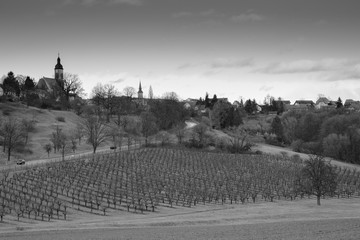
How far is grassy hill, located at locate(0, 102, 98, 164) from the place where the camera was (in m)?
64.6

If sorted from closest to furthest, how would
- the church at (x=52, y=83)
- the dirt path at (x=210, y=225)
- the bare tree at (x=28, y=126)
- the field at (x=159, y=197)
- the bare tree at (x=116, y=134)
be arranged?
the dirt path at (x=210, y=225) → the field at (x=159, y=197) → the bare tree at (x=28, y=126) → the bare tree at (x=116, y=134) → the church at (x=52, y=83)

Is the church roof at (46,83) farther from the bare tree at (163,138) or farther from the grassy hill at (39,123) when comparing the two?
the bare tree at (163,138)

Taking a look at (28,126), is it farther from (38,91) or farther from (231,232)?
(231,232)

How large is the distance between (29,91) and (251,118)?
8087 centimetres

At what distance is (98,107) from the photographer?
349 ft

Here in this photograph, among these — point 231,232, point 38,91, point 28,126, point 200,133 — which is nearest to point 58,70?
point 38,91

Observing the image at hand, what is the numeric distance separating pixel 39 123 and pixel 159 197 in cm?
5149

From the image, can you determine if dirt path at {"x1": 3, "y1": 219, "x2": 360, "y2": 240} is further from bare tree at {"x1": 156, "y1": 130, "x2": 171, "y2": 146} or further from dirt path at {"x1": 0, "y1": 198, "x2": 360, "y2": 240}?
bare tree at {"x1": 156, "y1": 130, "x2": 171, "y2": 146}

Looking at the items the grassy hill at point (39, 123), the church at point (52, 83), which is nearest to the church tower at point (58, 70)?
the church at point (52, 83)

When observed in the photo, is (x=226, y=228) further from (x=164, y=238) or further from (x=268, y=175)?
(x=268, y=175)

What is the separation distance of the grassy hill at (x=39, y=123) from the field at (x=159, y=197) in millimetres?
14428

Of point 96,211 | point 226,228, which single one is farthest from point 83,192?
point 226,228

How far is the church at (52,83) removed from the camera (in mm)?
114562

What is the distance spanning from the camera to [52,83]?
128 metres
